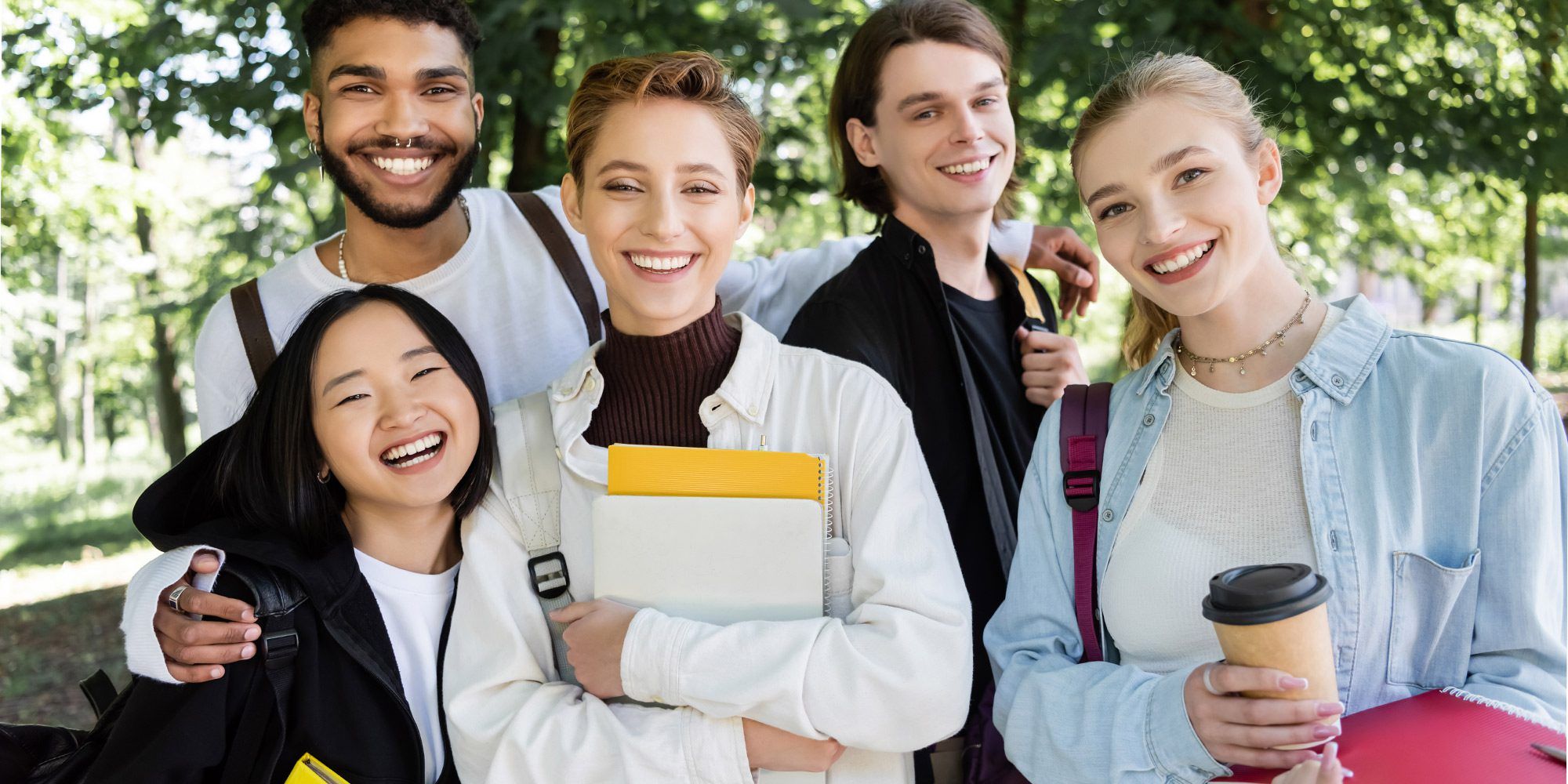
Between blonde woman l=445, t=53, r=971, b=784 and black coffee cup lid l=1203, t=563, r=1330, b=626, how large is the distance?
59cm

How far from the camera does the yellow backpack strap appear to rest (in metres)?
3.37

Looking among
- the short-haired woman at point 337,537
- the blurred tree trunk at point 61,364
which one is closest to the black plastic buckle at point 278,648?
the short-haired woman at point 337,537

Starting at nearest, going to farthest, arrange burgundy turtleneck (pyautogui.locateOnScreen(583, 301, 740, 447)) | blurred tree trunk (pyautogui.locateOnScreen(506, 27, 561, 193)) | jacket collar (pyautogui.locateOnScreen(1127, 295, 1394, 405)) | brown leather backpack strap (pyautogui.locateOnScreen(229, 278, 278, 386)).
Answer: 1. jacket collar (pyautogui.locateOnScreen(1127, 295, 1394, 405))
2. burgundy turtleneck (pyautogui.locateOnScreen(583, 301, 740, 447))
3. brown leather backpack strap (pyautogui.locateOnScreen(229, 278, 278, 386))
4. blurred tree trunk (pyautogui.locateOnScreen(506, 27, 561, 193))

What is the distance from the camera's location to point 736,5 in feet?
19.8

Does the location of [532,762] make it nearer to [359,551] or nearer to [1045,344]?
[359,551]

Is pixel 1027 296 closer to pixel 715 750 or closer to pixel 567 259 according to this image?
pixel 567 259

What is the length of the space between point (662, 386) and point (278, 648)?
96 centimetres

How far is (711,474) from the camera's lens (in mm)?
2193

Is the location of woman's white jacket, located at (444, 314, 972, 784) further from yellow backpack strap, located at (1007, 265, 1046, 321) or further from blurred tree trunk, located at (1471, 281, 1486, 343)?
blurred tree trunk, located at (1471, 281, 1486, 343)

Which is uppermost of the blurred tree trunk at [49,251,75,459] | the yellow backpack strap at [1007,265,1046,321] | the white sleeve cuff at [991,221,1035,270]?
the white sleeve cuff at [991,221,1035,270]

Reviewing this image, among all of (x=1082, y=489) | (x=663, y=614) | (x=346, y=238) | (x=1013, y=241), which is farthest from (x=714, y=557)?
(x=1013, y=241)

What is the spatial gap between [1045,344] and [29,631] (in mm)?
9315

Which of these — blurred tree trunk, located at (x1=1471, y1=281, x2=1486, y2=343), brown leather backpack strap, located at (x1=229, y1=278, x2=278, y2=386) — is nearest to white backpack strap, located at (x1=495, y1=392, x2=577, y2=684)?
brown leather backpack strap, located at (x1=229, y1=278, x2=278, y2=386)

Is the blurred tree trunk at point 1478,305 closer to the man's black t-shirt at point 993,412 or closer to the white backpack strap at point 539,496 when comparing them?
the man's black t-shirt at point 993,412
